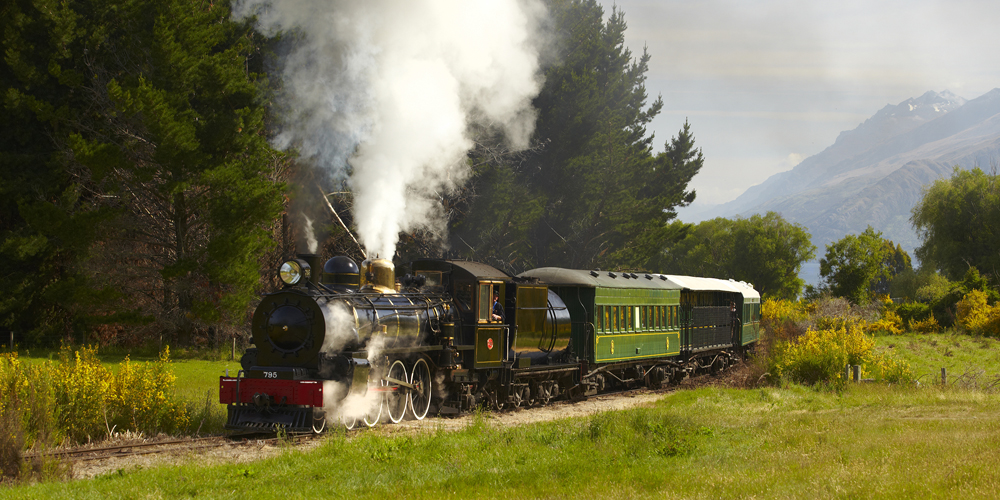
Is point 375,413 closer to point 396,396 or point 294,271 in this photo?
point 396,396

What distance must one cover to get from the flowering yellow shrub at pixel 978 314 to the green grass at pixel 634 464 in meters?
26.9

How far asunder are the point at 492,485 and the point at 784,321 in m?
34.6

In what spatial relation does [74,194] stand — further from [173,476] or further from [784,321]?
[784,321]

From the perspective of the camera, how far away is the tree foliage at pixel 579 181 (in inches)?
1459

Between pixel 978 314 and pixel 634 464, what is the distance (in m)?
35.1

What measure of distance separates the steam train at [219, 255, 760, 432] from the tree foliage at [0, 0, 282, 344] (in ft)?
36.2

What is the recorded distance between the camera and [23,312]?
26.4 m

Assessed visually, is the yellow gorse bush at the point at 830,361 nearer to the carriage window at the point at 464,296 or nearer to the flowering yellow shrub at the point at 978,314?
the carriage window at the point at 464,296

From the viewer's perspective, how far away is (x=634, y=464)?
30.7ft

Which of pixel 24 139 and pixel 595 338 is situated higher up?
pixel 24 139

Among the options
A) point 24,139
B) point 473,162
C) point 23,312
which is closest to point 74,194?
point 24,139

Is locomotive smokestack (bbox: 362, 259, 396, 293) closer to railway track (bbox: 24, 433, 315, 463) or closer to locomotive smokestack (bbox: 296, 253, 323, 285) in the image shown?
locomotive smokestack (bbox: 296, 253, 323, 285)

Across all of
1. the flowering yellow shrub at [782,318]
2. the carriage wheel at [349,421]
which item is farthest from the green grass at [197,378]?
the flowering yellow shrub at [782,318]

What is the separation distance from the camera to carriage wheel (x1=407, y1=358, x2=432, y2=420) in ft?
45.7
